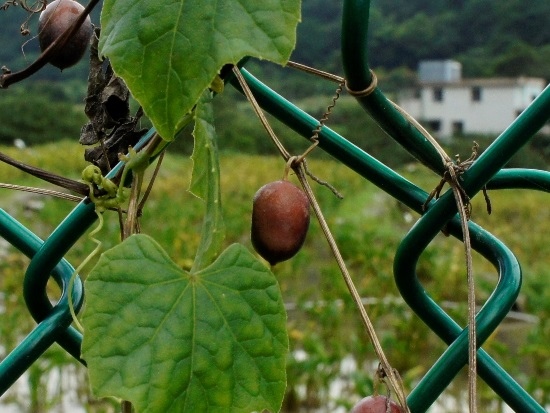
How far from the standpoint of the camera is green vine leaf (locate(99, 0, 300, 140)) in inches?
10.8

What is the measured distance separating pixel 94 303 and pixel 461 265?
11.1ft

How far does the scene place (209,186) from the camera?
0.33 m

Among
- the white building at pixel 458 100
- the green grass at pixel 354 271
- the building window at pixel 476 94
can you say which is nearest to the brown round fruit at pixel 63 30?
the green grass at pixel 354 271

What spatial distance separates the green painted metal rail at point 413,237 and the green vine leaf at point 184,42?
→ 0.21 ft

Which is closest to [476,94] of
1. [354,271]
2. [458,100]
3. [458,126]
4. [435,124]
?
[458,100]

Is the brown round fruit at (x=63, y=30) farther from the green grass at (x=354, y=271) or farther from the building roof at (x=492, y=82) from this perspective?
the building roof at (x=492, y=82)

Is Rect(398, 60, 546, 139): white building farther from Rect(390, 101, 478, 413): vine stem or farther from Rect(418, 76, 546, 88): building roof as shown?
Rect(390, 101, 478, 413): vine stem

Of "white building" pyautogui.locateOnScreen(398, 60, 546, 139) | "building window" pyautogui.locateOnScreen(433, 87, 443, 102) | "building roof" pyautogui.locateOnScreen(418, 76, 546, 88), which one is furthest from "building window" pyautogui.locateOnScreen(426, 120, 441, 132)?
"building roof" pyautogui.locateOnScreen(418, 76, 546, 88)

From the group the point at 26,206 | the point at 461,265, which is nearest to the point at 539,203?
the point at 461,265

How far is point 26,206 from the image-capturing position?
19.4ft

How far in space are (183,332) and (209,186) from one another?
0.21 ft

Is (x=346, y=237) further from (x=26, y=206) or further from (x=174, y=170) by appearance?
(x=174, y=170)

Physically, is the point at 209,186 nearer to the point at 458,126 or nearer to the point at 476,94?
the point at 476,94

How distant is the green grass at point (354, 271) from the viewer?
2.19 meters
